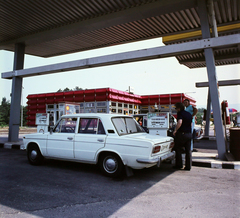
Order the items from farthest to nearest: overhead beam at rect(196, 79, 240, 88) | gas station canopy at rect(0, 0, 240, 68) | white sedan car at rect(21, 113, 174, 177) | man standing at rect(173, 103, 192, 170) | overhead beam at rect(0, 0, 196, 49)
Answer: overhead beam at rect(196, 79, 240, 88)
gas station canopy at rect(0, 0, 240, 68)
overhead beam at rect(0, 0, 196, 49)
man standing at rect(173, 103, 192, 170)
white sedan car at rect(21, 113, 174, 177)

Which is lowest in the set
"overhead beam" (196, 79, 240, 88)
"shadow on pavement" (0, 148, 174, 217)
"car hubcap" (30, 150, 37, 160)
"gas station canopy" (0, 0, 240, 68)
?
"shadow on pavement" (0, 148, 174, 217)

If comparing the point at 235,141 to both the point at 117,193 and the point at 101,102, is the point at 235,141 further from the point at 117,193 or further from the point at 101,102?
the point at 101,102

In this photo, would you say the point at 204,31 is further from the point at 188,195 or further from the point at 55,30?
the point at 55,30

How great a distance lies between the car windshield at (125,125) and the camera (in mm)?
5070

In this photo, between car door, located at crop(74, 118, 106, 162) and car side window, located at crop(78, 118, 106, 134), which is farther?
car side window, located at crop(78, 118, 106, 134)

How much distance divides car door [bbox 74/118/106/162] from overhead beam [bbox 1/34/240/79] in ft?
10.0

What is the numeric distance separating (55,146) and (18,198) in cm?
214

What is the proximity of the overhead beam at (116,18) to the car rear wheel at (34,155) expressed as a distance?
5.04m

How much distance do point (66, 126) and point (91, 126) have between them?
82cm

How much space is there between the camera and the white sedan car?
178 inches

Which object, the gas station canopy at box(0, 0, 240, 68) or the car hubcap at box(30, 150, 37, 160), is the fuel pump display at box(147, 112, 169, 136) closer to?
the gas station canopy at box(0, 0, 240, 68)

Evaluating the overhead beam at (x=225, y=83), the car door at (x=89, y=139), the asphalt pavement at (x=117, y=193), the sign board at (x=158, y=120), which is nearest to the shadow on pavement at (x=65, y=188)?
the asphalt pavement at (x=117, y=193)

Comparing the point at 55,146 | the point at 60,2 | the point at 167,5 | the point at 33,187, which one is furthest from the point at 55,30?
the point at 33,187

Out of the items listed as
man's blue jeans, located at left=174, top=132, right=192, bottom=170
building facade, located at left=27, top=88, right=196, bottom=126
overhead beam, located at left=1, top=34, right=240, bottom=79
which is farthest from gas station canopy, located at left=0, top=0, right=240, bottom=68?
building facade, located at left=27, top=88, right=196, bottom=126
